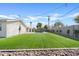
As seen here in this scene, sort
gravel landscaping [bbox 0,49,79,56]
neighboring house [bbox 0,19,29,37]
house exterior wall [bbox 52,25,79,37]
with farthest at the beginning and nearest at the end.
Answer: neighboring house [bbox 0,19,29,37]
house exterior wall [bbox 52,25,79,37]
gravel landscaping [bbox 0,49,79,56]

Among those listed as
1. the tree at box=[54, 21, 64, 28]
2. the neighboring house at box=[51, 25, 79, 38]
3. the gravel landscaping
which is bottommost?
the gravel landscaping

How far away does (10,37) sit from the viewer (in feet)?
18.8

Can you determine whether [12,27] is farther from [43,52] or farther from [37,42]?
[43,52]

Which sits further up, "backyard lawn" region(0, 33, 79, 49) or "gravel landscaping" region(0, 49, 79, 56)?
"backyard lawn" region(0, 33, 79, 49)

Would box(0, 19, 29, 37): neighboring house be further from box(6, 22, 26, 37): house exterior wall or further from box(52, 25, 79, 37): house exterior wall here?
box(52, 25, 79, 37): house exterior wall

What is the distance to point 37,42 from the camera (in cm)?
565

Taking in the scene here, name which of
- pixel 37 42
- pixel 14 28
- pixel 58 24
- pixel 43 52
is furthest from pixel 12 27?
pixel 58 24

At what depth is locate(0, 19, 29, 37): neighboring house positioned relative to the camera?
5.71 m

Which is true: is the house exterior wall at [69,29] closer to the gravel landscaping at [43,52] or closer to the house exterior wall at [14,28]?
the gravel landscaping at [43,52]

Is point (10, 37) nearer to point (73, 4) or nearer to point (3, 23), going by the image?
point (3, 23)

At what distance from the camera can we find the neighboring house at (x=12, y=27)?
18.7 feet

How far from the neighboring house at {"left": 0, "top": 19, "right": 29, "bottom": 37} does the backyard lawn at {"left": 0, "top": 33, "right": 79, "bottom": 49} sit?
21 cm

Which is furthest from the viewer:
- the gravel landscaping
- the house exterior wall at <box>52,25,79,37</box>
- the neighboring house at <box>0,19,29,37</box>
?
the neighboring house at <box>0,19,29,37</box>

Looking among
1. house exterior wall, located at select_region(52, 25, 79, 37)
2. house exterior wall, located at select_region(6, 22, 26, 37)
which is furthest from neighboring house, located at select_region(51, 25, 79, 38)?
house exterior wall, located at select_region(6, 22, 26, 37)
